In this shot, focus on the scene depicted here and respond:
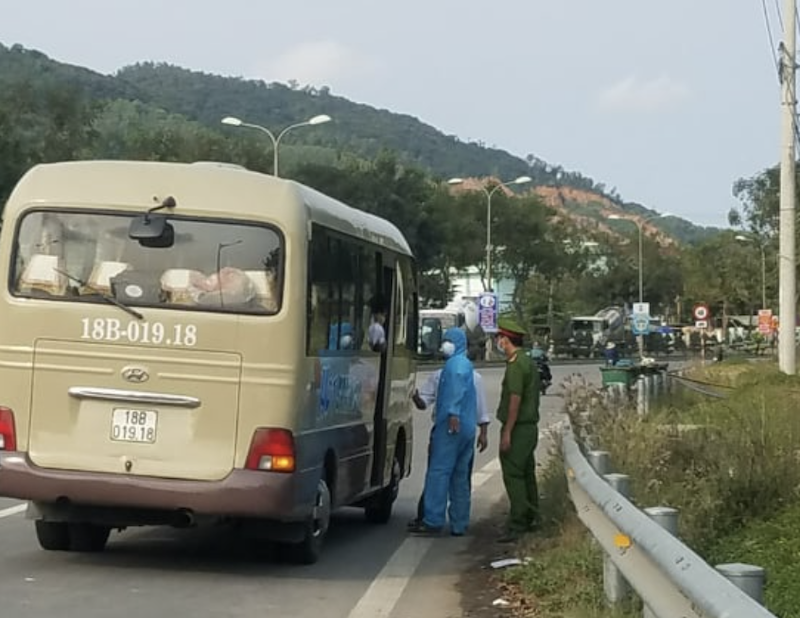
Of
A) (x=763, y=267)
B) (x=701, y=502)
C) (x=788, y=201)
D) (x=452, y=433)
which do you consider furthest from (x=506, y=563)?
(x=763, y=267)

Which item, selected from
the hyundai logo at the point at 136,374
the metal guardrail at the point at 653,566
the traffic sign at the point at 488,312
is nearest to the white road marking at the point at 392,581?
the metal guardrail at the point at 653,566

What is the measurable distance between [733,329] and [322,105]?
75336 millimetres

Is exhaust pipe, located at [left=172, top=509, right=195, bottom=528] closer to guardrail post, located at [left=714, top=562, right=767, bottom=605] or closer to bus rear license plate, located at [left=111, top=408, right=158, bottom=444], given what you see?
bus rear license plate, located at [left=111, top=408, right=158, bottom=444]

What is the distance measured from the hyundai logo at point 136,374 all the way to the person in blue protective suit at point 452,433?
10.8 feet

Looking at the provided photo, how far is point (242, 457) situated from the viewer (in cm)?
1012

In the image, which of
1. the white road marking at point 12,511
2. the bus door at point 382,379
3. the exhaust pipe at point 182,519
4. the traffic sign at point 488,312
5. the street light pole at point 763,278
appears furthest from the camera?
the street light pole at point 763,278

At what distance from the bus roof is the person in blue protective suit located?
2.61m

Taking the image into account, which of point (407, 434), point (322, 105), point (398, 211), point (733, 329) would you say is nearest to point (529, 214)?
point (398, 211)

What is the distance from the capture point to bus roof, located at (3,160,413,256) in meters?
10.5

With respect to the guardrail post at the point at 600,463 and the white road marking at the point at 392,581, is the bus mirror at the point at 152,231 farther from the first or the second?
the guardrail post at the point at 600,463

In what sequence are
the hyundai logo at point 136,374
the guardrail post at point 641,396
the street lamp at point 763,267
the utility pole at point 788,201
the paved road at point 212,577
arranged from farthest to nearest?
the street lamp at point 763,267 → the utility pole at point 788,201 → the guardrail post at point 641,396 → the hyundai logo at point 136,374 → the paved road at point 212,577

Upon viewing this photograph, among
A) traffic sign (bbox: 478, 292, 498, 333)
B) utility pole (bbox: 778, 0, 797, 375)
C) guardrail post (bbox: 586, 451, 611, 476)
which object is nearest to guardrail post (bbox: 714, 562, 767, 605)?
guardrail post (bbox: 586, 451, 611, 476)

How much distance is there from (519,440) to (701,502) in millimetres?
2672

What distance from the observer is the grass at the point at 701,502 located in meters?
8.99
